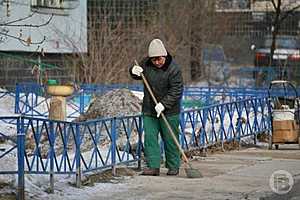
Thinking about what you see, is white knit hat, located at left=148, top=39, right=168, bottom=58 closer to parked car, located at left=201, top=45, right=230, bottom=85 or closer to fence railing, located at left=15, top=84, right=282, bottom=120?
fence railing, located at left=15, top=84, right=282, bottom=120

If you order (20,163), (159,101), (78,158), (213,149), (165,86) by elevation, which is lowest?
(213,149)

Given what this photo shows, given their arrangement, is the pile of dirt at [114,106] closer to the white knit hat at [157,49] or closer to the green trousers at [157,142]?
the green trousers at [157,142]

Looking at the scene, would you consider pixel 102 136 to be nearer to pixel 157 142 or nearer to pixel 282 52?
pixel 157 142

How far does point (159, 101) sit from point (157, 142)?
2.05 feet

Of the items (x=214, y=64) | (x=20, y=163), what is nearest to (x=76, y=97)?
(x=214, y=64)

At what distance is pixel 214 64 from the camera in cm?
3325

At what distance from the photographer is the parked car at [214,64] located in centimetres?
3247

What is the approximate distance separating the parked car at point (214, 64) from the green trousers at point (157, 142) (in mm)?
19498

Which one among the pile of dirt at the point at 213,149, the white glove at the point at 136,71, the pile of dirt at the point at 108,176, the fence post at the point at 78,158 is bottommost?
the pile of dirt at the point at 213,149

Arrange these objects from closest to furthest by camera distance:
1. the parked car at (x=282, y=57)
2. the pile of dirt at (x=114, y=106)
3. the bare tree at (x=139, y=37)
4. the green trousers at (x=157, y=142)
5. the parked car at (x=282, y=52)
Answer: the green trousers at (x=157, y=142), the pile of dirt at (x=114, y=106), the bare tree at (x=139, y=37), the parked car at (x=282, y=57), the parked car at (x=282, y=52)

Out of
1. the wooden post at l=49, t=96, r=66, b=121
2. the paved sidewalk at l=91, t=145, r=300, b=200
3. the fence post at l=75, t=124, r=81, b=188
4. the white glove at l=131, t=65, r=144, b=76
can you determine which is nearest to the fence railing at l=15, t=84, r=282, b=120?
the wooden post at l=49, t=96, r=66, b=121

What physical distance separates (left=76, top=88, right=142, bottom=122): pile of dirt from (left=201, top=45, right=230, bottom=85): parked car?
1522 cm

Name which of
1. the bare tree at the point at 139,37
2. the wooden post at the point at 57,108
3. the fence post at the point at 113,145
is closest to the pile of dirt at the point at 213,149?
the fence post at the point at 113,145

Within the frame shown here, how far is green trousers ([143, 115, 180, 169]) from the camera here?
1231 cm
